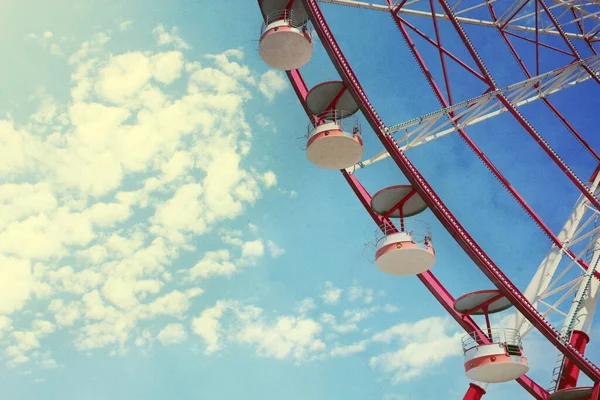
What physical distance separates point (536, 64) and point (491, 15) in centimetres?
291

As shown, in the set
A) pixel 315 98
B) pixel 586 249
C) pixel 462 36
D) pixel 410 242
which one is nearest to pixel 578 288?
pixel 586 249

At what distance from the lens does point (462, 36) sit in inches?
861

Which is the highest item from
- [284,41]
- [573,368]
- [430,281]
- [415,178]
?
[284,41]

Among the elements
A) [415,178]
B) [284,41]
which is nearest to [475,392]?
[415,178]

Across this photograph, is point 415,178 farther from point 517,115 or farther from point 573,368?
point 573,368

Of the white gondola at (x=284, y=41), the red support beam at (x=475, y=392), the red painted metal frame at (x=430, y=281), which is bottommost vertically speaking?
the red support beam at (x=475, y=392)

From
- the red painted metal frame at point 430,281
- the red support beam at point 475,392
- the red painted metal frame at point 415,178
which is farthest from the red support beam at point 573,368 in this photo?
the red painted metal frame at point 415,178

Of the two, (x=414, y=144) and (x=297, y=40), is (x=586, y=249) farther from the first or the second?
(x=297, y=40)

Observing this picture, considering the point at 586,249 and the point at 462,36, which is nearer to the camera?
the point at 462,36

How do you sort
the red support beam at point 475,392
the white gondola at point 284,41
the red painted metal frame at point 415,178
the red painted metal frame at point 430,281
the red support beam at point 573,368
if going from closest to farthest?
the red painted metal frame at point 415,178 < the white gondola at point 284,41 < the red support beam at point 475,392 < the red painted metal frame at point 430,281 < the red support beam at point 573,368

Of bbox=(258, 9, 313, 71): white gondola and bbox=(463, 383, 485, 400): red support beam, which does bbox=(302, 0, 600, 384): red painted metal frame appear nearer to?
bbox=(258, 9, 313, 71): white gondola

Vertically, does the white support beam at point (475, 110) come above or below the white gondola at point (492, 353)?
above

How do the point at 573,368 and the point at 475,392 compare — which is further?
the point at 573,368

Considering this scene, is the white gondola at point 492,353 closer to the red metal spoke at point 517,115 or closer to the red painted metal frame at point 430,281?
the red painted metal frame at point 430,281
